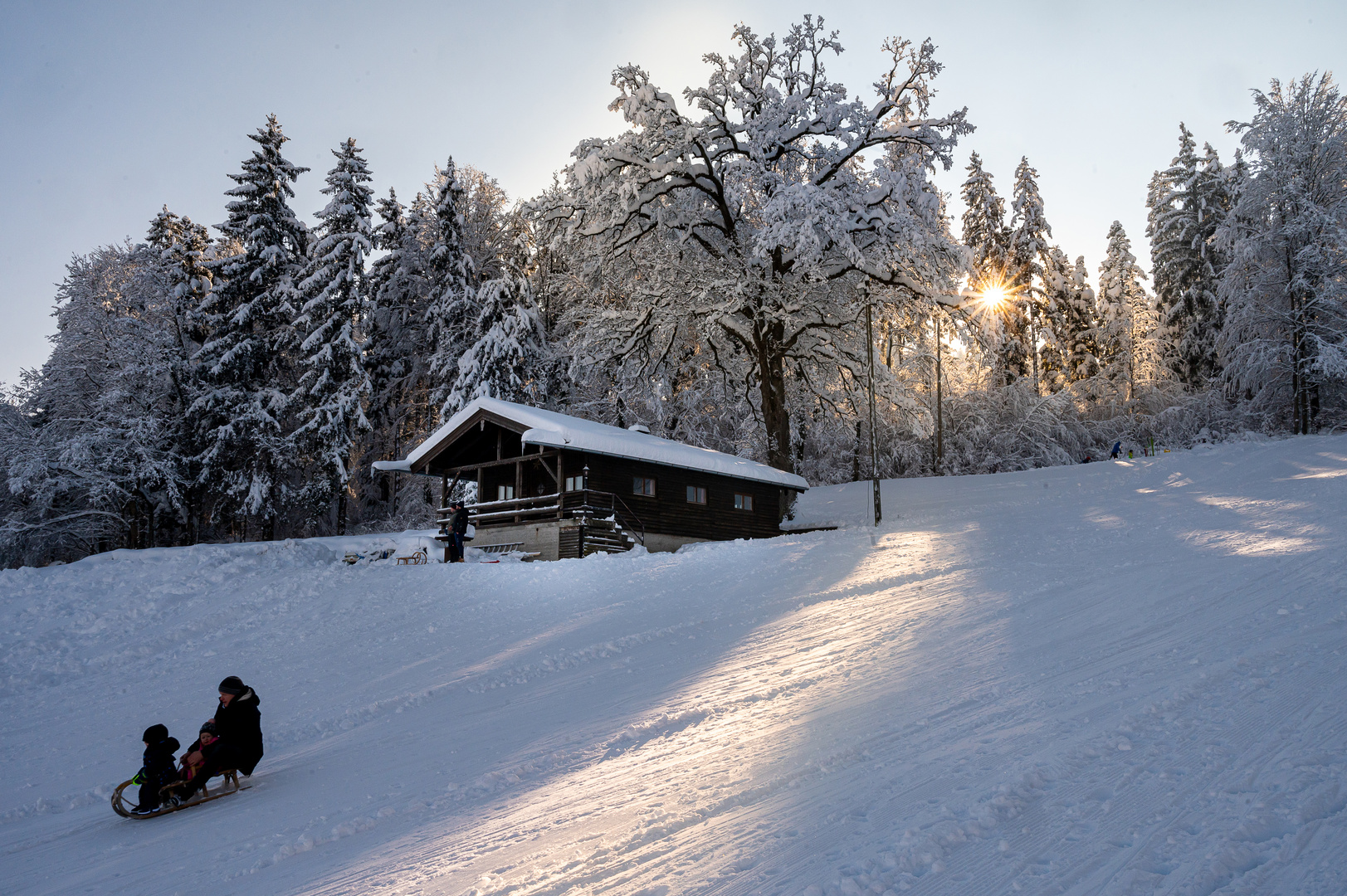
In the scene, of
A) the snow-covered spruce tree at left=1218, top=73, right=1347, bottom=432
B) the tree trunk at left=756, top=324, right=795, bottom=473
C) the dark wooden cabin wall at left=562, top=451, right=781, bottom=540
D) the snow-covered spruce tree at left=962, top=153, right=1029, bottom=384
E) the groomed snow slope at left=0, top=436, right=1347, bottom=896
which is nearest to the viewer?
the groomed snow slope at left=0, top=436, right=1347, bottom=896

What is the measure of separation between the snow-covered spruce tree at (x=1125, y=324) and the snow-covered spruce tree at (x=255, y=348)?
41249 millimetres

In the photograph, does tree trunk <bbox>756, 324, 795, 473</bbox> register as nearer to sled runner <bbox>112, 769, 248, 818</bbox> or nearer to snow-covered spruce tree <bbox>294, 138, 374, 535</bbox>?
snow-covered spruce tree <bbox>294, 138, 374, 535</bbox>

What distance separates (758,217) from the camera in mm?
27078

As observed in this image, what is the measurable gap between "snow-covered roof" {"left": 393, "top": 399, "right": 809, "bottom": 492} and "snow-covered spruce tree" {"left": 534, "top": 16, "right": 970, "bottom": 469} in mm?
1958

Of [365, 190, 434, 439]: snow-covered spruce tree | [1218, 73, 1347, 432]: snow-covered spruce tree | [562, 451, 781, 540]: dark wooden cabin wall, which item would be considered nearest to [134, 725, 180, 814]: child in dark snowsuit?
[562, 451, 781, 540]: dark wooden cabin wall

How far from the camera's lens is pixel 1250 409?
3450 cm

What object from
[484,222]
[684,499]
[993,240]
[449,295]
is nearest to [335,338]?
[449,295]

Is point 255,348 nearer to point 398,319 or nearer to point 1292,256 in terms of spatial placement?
point 398,319

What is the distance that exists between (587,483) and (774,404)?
27.7 feet

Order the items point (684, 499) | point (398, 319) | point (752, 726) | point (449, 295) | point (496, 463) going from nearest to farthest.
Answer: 1. point (752, 726)
2. point (496, 463)
3. point (684, 499)
4. point (449, 295)
5. point (398, 319)

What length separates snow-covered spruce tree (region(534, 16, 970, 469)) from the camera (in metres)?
23.5

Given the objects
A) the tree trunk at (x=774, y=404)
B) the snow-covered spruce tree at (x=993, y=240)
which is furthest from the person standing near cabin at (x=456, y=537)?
the snow-covered spruce tree at (x=993, y=240)

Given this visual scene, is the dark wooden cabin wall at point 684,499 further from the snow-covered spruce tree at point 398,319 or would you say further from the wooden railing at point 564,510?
the snow-covered spruce tree at point 398,319

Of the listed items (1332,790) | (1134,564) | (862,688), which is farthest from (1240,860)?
(1134,564)
